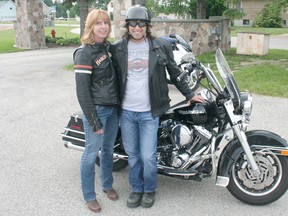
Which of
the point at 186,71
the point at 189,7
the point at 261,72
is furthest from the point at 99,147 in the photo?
the point at 189,7

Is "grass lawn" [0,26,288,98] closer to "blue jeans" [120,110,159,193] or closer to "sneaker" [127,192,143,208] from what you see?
"blue jeans" [120,110,159,193]

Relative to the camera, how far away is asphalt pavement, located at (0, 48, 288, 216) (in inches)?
146

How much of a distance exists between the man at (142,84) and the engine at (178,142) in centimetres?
20

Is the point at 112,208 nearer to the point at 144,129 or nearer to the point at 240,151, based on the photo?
the point at 144,129

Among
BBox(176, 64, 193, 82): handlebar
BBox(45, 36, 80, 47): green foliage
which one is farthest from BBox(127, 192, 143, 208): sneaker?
BBox(45, 36, 80, 47): green foliage

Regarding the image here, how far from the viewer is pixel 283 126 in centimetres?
596

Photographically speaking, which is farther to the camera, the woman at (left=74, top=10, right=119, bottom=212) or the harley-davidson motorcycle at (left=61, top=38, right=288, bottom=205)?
the harley-davidson motorcycle at (left=61, top=38, right=288, bottom=205)

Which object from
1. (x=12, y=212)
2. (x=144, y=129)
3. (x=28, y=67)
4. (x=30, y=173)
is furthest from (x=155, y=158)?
(x=28, y=67)

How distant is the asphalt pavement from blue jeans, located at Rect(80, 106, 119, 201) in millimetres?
225

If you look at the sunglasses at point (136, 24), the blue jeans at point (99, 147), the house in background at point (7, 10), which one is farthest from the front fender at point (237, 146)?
the house in background at point (7, 10)

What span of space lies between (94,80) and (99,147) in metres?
0.64

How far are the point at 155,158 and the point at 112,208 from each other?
2.12 ft

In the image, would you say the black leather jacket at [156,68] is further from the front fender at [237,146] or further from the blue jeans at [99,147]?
the front fender at [237,146]

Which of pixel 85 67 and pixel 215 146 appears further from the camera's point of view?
pixel 215 146
